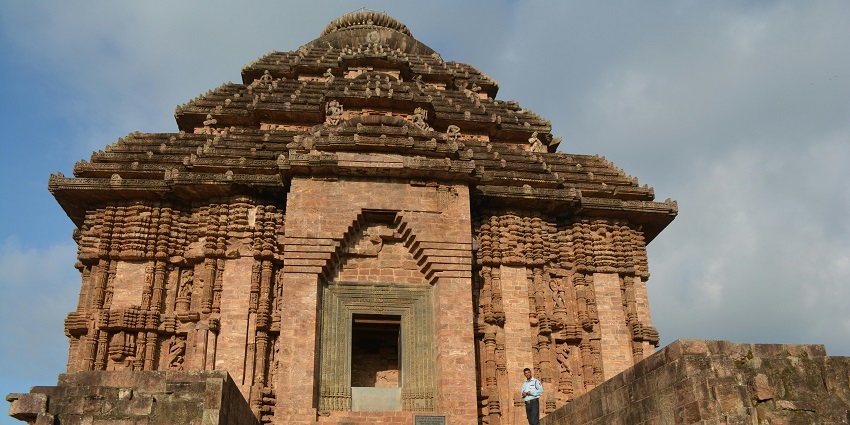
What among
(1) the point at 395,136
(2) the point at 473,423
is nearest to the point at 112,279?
(1) the point at 395,136

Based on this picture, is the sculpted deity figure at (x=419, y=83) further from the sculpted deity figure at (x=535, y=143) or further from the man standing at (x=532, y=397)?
the man standing at (x=532, y=397)

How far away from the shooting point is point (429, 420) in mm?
14789

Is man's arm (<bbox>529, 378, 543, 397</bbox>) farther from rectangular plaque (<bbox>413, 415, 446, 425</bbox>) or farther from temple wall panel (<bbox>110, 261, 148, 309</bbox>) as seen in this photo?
temple wall panel (<bbox>110, 261, 148, 309</bbox>)

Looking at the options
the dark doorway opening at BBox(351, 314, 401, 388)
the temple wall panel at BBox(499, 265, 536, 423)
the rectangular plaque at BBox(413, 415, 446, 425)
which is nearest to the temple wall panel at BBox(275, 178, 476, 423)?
the rectangular plaque at BBox(413, 415, 446, 425)

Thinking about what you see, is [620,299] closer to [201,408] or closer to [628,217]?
[628,217]

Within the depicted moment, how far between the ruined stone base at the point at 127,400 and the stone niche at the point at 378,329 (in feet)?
14.6

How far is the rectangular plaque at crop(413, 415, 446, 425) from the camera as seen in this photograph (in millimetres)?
14773

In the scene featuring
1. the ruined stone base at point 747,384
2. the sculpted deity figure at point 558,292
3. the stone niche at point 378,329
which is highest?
the sculpted deity figure at point 558,292

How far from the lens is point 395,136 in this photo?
56.9 feet

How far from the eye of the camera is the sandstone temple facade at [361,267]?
51.0ft

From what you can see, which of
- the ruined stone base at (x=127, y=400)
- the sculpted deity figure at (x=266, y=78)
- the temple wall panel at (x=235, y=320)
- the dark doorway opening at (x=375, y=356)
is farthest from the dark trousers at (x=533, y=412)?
the sculpted deity figure at (x=266, y=78)

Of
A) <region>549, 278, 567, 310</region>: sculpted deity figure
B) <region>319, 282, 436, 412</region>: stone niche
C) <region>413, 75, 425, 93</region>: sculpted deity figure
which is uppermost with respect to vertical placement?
<region>413, 75, 425, 93</region>: sculpted deity figure

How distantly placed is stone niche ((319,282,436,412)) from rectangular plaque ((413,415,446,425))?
1.22 ft

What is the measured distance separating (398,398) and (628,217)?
311 inches
